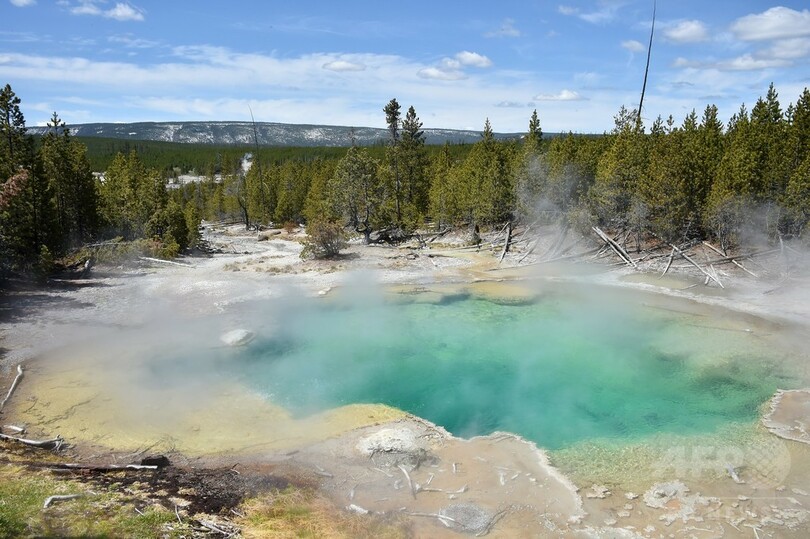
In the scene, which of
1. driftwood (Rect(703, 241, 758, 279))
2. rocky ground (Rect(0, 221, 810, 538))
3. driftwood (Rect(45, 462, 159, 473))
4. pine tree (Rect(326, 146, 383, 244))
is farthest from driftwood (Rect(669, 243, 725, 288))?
driftwood (Rect(45, 462, 159, 473))

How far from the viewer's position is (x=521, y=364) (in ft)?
55.5

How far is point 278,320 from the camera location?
20.5 meters

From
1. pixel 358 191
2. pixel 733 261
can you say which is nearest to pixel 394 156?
pixel 358 191

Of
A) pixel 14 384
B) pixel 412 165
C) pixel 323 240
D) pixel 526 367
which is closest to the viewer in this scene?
pixel 14 384

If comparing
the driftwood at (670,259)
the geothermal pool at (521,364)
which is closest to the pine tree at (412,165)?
the driftwood at (670,259)

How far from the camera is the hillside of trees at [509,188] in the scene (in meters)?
25.2

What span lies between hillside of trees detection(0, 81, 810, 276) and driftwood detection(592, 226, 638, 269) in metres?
0.73

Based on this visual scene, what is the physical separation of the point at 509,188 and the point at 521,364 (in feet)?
82.5

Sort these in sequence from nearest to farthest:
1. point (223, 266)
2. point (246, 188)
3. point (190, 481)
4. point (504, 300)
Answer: point (190, 481), point (504, 300), point (223, 266), point (246, 188)

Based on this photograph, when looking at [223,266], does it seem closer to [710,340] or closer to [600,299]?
[600,299]

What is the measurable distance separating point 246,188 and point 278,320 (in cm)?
4614

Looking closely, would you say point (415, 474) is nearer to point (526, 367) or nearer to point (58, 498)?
point (58, 498)

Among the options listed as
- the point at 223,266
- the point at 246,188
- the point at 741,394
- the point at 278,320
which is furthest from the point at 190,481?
the point at 246,188

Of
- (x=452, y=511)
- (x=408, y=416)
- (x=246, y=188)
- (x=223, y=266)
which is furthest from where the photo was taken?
(x=246, y=188)
